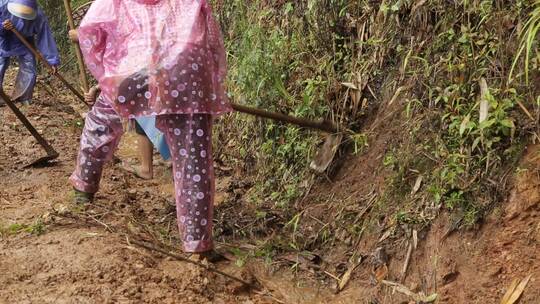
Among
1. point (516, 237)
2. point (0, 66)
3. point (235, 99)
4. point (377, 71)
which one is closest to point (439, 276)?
point (516, 237)

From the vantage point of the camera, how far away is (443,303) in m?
3.12

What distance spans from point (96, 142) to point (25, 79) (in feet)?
14.4

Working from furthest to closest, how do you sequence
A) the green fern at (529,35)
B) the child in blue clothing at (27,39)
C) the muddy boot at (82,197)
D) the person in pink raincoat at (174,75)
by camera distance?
the child in blue clothing at (27,39)
the muddy boot at (82,197)
the person in pink raincoat at (174,75)
the green fern at (529,35)

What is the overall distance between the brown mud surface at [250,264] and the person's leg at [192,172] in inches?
8.0

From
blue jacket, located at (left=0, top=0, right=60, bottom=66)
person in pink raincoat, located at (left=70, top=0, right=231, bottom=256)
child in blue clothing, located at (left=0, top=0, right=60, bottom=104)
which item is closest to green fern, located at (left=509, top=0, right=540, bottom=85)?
A: person in pink raincoat, located at (left=70, top=0, right=231, bottom=256)

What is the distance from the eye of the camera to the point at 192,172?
3.52 m

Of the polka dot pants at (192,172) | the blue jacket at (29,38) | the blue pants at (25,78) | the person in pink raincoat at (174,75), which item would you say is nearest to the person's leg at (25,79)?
the blue pants at (25,78)

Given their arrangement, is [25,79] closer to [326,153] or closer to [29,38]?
[29,38]

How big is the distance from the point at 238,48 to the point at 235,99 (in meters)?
0.53

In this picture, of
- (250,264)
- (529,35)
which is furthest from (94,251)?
(529,35)

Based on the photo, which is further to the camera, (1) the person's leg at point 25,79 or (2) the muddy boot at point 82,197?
(1) the person's leg at point 25,79

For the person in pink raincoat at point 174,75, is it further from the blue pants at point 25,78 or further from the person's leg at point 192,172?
the blue pants at point 25,78

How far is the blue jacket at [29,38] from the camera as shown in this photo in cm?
721

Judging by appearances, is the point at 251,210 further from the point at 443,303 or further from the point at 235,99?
the point at 443,303
